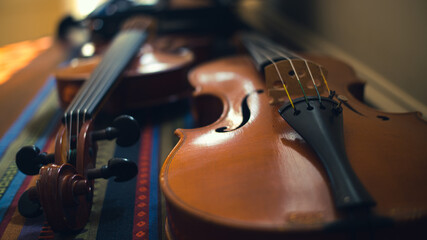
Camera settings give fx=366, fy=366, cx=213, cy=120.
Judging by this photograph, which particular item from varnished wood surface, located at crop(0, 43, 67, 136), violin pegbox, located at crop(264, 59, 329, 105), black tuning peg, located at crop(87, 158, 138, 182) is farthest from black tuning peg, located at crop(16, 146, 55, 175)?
varnished wood surface, located at crop(0, 43, 67, 136)

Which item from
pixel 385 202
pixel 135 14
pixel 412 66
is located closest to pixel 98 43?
pixel 135 14

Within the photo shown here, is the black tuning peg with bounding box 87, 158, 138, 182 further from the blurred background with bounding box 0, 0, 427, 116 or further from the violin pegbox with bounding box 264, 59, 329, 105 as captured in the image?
the blurred background with bounding box 0, 0, 427, 116

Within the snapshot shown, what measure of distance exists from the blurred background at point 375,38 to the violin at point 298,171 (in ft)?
1.69

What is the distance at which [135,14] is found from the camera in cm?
199

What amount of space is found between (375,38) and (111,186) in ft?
3.70

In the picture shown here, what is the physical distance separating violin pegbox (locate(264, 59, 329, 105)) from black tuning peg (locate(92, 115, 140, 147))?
12.6 inches

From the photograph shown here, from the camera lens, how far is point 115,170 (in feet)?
2.40

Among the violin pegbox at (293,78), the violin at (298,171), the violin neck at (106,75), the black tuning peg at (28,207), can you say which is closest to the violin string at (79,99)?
the violin neck at (106,75)

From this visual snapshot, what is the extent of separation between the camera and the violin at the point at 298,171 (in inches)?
19.3

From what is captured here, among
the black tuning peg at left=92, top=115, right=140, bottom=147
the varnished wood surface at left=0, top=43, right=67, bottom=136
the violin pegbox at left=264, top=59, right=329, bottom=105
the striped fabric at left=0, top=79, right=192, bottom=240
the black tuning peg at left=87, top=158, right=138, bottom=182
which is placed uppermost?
the violin pegbox at left=264, top=59, right=329, bottom=105

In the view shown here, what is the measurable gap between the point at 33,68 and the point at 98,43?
1.81 ft

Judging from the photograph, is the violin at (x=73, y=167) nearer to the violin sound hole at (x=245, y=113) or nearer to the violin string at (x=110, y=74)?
the violin string at (x=110, y=74)

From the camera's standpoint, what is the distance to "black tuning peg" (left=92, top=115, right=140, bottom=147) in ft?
2.73

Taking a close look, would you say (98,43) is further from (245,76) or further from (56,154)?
(56,154)
